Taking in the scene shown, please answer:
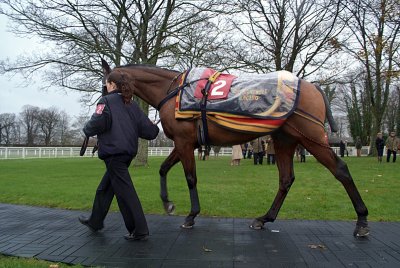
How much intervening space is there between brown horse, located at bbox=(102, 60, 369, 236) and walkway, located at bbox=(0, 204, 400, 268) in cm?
37

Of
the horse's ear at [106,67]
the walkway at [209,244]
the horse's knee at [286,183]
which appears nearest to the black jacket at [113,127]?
the horse's ear at [106,67]

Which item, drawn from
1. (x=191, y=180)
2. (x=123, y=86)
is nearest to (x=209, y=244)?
(x=191, y=180)

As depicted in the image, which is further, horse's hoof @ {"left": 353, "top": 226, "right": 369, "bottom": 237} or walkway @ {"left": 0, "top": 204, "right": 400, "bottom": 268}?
horse's hoof @ {"left": 353, "top": 226, "right": 369, "bottom": 237}

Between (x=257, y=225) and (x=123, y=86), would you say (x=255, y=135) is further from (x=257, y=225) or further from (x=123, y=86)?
(x=123, y=86)

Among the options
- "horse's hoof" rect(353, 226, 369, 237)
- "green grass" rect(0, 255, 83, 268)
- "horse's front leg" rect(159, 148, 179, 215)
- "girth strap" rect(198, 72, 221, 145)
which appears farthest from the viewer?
"horse's front leg" rect(159, 148, 179, 215)

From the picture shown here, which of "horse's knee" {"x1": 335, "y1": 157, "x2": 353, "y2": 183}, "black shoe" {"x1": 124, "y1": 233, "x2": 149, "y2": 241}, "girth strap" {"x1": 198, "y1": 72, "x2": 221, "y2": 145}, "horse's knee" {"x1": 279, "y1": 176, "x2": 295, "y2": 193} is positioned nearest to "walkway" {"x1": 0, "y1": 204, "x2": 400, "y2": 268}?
"black shoe" {"x1": 124, "y1": 233, "x2": 149, "y2": 241}

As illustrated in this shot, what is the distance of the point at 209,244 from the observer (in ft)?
15.1

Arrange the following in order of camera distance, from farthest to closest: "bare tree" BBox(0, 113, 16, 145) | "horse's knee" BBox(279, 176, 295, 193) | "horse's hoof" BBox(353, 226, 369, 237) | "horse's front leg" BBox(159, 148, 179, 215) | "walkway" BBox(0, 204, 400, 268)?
"bare tree" BBox(0, 113, 16, 145)
"horse's front leg" BBox(159, 148, 179, 215)
"horse's knee" BBox(279, 176, 295, 193)
"horse's hoof" BBox(353, 226, 369, 237)
"walkway" BBox(0, 204, 400, 268)

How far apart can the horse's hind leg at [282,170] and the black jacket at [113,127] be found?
210cm

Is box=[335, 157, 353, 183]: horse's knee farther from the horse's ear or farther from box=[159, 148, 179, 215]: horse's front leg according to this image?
the horse's ear

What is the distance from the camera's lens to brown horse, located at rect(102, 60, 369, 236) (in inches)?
197

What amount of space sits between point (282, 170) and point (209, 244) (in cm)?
175

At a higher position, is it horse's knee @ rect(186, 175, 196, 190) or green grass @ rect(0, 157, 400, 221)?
horse's knee @ rect(186, 175, 196, 190)

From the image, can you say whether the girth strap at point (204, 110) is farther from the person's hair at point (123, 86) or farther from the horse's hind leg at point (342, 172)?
the horse's hind leg at point (342, 172)
